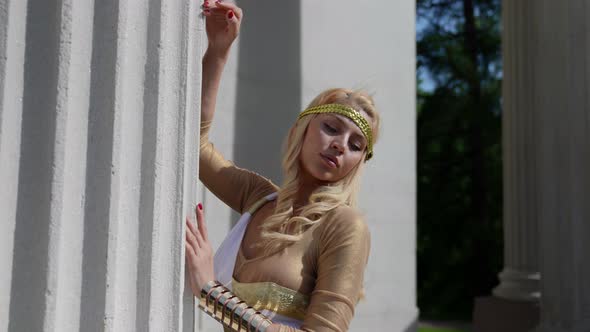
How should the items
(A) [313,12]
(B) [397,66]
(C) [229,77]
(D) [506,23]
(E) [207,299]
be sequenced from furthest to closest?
(D) [506,23]
(B) [397,66]
(A) [313,12]
(C) [229,77]
(E) [207,299]

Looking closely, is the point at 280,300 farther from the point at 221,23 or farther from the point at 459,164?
the point at 459,164

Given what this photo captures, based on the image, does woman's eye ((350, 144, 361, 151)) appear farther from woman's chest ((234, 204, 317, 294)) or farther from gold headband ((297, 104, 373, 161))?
woman's chest ((234, 204, 317, 294))

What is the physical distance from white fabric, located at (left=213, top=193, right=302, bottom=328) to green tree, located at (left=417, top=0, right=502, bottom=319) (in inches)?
1005

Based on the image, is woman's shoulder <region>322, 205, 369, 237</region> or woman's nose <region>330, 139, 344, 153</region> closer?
woman's shoulder <region>322, 205, 369, 237</region>

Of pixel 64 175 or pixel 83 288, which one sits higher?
pixel 64 175

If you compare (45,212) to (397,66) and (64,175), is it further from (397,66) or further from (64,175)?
(397,66)

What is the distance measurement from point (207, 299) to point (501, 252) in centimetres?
2710

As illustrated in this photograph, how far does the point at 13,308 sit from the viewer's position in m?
2.46

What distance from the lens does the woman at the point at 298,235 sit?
3227mm

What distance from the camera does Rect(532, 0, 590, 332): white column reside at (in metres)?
9.28

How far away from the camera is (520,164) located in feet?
43.7

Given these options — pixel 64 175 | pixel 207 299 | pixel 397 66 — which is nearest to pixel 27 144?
pixel 64 175

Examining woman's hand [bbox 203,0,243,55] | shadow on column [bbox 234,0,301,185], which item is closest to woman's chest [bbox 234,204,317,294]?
woman's hand [bbox 203,0,243,55]

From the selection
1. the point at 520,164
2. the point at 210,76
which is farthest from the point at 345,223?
the point at 520,164
